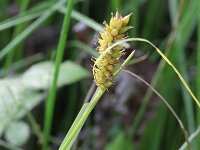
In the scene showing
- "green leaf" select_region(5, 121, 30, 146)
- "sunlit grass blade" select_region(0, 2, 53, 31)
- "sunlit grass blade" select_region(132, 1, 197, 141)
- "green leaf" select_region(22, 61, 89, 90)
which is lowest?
"sunlit grass blade" select_region(132, 1, 197, 141)

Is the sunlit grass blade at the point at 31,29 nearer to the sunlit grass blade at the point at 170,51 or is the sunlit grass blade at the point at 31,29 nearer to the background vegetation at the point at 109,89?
the background vegetation at the point at 109,89

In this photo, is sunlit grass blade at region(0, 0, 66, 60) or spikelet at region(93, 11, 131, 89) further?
sunlit grass blade at region(0, 0, 66, 60)

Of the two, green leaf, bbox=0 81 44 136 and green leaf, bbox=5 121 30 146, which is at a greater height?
green leaf, bbox=0 81 44 136

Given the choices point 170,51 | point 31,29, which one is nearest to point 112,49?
point 31,29

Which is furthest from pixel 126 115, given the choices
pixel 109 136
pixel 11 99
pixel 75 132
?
pixel 75 132

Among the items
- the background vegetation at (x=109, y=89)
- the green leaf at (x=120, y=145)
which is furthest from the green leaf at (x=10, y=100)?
the green leaf at (x=120, y=145)

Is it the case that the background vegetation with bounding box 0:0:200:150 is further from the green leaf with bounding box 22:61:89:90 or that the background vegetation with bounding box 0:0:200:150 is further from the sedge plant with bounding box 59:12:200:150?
the sedge plant with bounding box 59:12:200:150

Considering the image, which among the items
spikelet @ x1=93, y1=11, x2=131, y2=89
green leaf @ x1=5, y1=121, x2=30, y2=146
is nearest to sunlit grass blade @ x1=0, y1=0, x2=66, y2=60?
green leaf @ x1=5, y1=121, x2=30, y2=146
